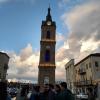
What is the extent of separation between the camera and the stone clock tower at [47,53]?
60188 mm

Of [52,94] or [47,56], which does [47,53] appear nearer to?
[47,56]

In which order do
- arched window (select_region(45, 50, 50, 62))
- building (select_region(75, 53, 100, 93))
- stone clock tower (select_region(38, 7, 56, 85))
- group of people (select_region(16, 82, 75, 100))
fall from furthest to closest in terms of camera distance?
1. arched window (select_region(45, 50, 50, 62))
2. stone clock tower (select_region(38, 7, 56, 85))
3. building (select_region(75, 53, 100, 93))
4. group of people (select_region(16, 82, 75, 100))

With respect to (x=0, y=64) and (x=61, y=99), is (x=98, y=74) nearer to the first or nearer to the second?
(x=0, y=64)

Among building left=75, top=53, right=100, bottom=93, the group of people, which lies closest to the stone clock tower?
building left=75, top=53, right=100, bottom=93

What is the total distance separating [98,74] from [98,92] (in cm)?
4344

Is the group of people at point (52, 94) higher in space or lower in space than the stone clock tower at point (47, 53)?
lower

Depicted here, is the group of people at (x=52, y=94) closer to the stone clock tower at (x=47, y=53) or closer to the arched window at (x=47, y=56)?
the stone clock tower at (x=47, y=53)

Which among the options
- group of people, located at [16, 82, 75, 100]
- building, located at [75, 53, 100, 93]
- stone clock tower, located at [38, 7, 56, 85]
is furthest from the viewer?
stone clock tower, located at [38, 7, 56, 85]

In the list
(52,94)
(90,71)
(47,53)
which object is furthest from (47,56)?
(52,94)

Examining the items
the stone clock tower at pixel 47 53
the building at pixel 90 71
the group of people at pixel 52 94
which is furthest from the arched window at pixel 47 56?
the group of people at pixel 52 94

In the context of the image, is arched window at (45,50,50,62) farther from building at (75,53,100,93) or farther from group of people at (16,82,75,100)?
group of people at (16,82,75,100)

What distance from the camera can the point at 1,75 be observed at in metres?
76.7

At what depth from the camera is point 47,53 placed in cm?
6209

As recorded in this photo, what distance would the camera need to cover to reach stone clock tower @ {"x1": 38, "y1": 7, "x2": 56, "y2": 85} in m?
60.2
